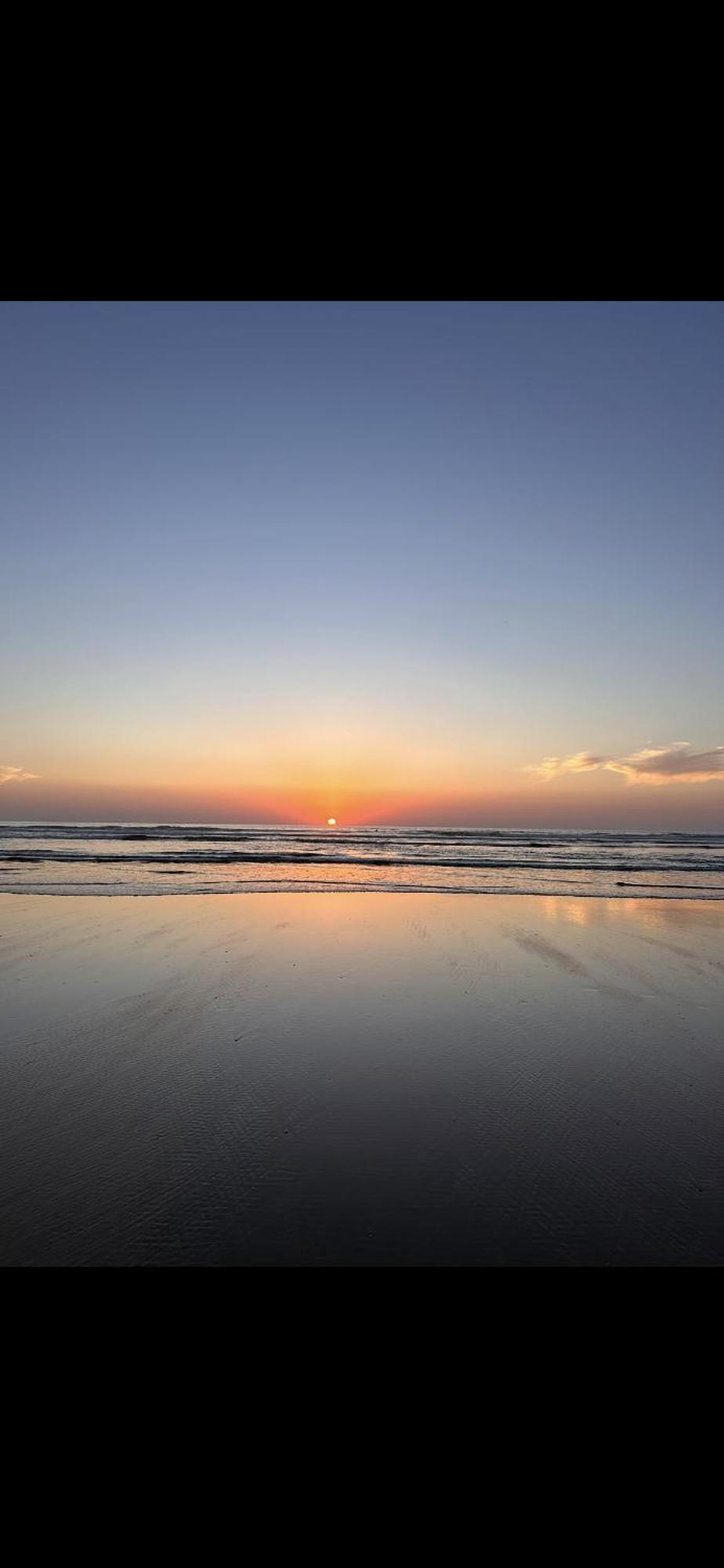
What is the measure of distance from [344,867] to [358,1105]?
16.4m

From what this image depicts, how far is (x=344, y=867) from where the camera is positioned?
20422 mm

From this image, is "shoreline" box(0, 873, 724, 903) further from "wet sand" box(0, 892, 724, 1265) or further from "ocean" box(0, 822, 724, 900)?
"wet sand" box(0, 892, 724, 1265)

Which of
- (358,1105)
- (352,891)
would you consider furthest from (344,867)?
(358,1105)

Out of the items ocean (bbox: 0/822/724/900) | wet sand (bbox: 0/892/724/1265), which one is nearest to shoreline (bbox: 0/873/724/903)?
ocean (bbox: 0/822/724/900)

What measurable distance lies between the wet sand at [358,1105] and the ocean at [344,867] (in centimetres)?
676

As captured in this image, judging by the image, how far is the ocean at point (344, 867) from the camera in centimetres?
1498

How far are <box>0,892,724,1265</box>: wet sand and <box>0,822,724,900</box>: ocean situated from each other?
6760 mm

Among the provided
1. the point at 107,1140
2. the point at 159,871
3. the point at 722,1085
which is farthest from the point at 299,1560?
A: the point at 159,871

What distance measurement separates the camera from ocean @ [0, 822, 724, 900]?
15.0 meters

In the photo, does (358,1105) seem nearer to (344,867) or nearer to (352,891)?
(352,891)

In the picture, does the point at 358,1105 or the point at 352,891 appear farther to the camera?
the point at 352,891

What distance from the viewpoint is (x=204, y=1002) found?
600 centimetres

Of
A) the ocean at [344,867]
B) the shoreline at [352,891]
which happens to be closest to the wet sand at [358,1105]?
the shoreline at [352,891]
